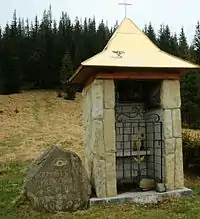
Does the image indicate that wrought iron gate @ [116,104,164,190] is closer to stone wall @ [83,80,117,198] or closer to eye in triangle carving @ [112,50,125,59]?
stone wall @ [83,80,117,198]

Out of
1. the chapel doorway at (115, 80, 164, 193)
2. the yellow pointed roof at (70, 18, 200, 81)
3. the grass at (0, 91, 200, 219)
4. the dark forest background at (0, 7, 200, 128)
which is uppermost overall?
the dark forest background at (0, 7, 200, 128)

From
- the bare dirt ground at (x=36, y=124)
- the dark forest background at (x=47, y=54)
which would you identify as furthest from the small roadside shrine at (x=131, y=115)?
the dark forest background at (x=47, y=54)

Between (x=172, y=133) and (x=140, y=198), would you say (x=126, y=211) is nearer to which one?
(x=140, y=198)

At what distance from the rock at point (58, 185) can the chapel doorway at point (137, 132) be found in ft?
3.70

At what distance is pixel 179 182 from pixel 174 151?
1.89 feet

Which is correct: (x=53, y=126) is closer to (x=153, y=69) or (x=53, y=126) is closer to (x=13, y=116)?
(x=13, y=116)

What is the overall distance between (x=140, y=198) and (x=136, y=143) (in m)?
1.34

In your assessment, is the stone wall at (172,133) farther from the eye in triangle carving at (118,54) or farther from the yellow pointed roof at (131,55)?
the eye in triangle carving at (118,54)

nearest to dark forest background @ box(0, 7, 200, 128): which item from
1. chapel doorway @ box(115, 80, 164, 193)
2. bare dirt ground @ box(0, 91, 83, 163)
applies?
bare dirt ground @ box(0, 91, 83, 163)

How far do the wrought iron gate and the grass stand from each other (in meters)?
1.10

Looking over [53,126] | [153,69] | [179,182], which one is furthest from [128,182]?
[53,126]

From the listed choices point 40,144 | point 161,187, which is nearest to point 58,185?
point 161,187

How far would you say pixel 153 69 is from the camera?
730cm

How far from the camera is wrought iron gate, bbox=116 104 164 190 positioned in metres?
7.96
